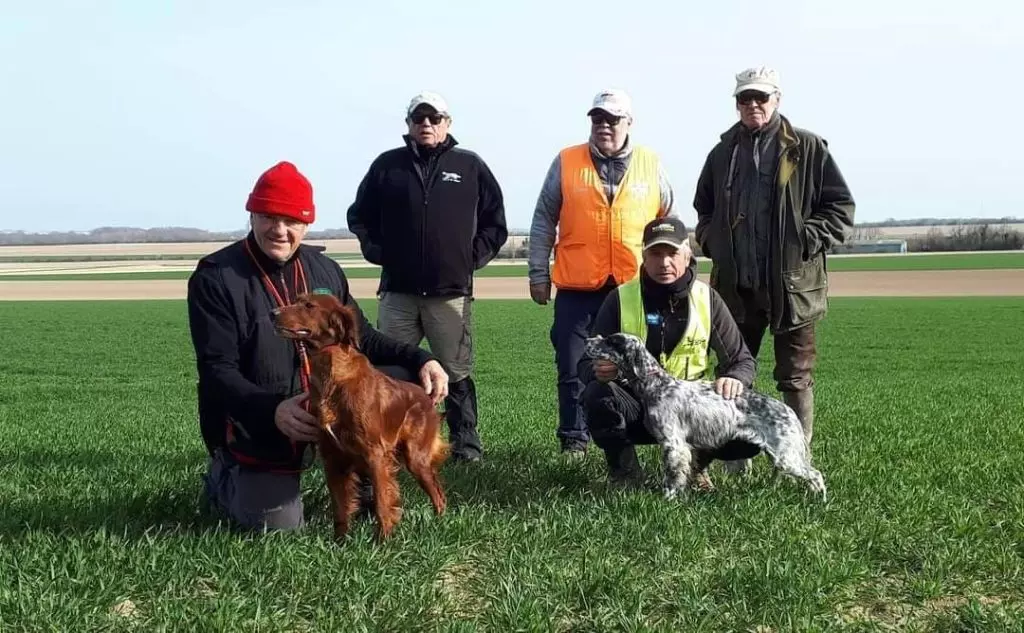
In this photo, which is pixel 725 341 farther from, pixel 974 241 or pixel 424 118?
pixel 974 241

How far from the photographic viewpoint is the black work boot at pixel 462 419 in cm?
668

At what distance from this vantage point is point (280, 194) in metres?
4.34

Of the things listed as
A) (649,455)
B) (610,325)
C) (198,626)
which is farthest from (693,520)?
(198,626)

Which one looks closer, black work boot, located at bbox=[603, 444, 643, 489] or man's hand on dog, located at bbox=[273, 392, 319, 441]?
man's hand on dog, located at bbox=[273, 392, 319, 441]

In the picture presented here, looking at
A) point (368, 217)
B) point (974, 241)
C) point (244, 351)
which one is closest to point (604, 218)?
A: point (368, 217)

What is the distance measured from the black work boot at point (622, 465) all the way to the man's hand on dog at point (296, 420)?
2187mm

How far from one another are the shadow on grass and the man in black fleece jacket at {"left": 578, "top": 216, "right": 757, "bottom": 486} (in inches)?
18.7

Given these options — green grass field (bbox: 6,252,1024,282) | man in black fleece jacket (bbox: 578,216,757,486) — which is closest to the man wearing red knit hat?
man in black fleece jacket (bbox: 578,216,757,486)

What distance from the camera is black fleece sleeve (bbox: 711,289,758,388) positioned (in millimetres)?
5492

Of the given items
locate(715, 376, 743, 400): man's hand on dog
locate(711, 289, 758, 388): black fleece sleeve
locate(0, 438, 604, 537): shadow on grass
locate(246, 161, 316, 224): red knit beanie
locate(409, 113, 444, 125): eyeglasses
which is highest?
locate(409, 113, 444, 125): eyeglasses

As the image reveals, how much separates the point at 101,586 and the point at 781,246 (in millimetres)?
4268

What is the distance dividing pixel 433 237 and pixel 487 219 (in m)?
0.59

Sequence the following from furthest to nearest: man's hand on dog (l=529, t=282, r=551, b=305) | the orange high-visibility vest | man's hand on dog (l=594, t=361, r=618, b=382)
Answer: man's hand on dog (l=529, t=282, r=551, b=305) < the orange high-visibility vest < man's hand on dog (l=594, t=361, r=618, b=382)

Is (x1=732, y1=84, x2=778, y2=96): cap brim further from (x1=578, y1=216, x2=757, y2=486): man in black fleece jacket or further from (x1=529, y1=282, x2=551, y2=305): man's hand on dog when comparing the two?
(x1=529, y1=282, x2=551, y2=305): man's hand on dog
